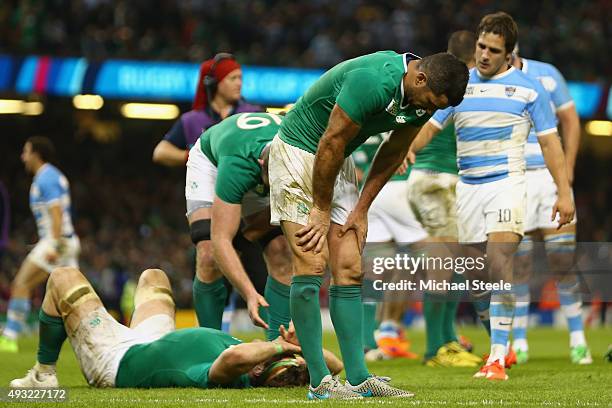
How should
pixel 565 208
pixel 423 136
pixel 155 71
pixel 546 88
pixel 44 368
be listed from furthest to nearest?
pixel 155 71, pixel 546 88, pixel 423 136, pixel 565 208, pixel 44 368

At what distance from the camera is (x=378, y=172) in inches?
245

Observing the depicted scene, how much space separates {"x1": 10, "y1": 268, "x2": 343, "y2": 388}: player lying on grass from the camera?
628 cm

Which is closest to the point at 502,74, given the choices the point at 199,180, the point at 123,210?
the point at 199,180

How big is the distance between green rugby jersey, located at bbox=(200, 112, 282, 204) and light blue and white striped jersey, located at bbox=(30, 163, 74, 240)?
5808 millimetres

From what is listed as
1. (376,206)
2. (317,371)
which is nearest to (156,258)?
(376,206)

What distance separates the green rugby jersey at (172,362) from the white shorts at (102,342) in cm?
4

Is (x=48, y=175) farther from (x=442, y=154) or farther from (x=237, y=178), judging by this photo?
(x=237, y=178)

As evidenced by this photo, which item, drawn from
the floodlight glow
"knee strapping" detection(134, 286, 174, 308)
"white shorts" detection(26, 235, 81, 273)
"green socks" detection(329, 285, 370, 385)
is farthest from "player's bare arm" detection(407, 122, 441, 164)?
the floodlight glow

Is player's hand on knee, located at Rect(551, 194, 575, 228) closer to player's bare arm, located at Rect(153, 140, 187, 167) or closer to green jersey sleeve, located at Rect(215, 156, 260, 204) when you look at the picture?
green jersey sleeve, located at Rect(215, 156, 260, 204)

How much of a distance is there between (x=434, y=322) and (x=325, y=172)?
3797 mm

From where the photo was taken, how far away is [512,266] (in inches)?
318

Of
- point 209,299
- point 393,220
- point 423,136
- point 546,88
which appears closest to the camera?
point 209,299

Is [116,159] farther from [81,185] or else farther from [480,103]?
[480,103]

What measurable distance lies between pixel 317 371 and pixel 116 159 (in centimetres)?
2220
